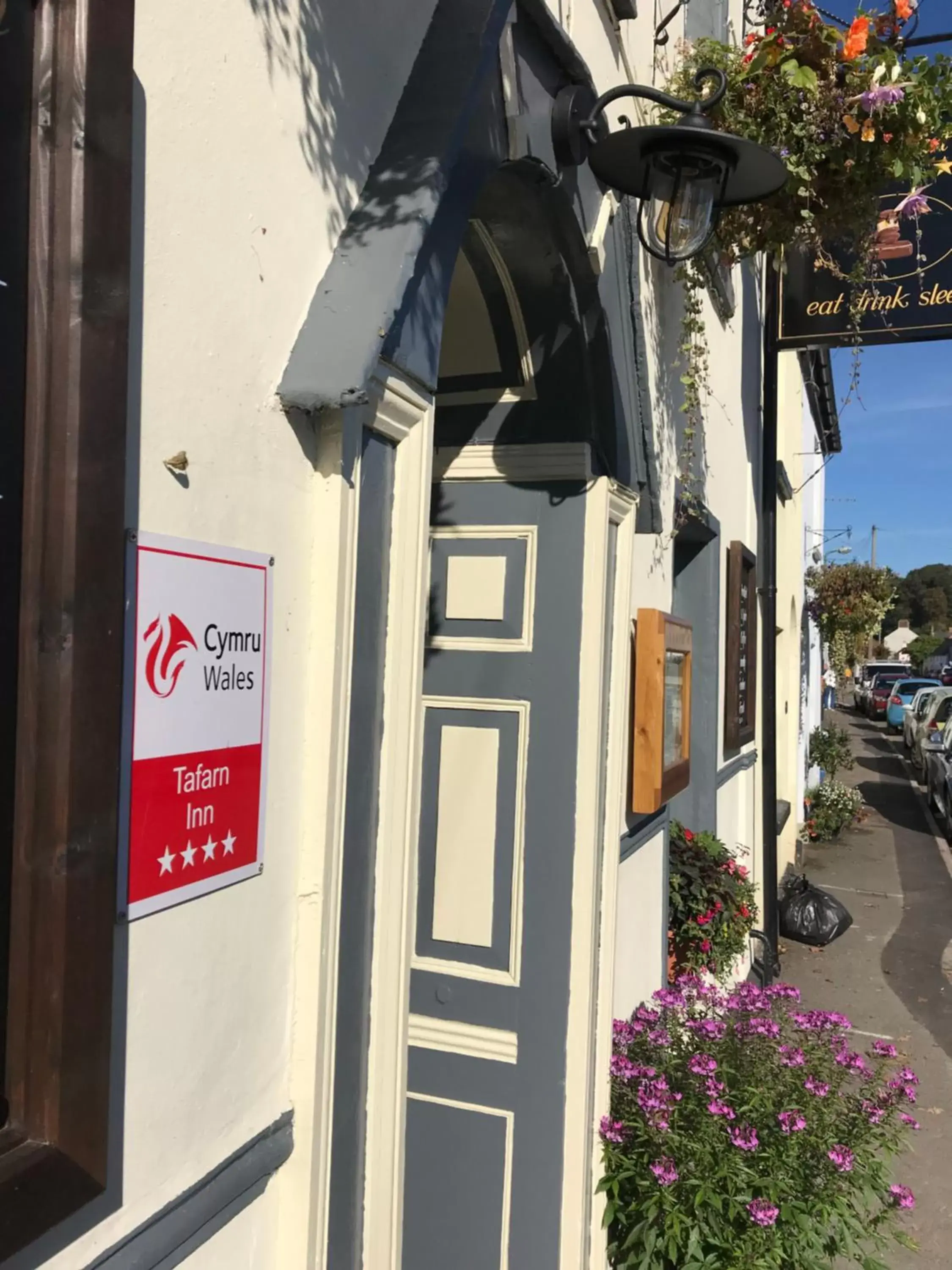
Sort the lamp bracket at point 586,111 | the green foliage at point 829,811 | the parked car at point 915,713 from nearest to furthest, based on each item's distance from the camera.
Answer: the lamp bracket at point 586,111
the green foliage at point 829,811
the parked car at point 915,713

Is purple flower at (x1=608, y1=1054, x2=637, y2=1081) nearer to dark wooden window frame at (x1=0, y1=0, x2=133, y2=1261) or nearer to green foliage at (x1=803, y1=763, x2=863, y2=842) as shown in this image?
dark wooden window frame at (x1=0, y1=0, x2=133, y2=1261)

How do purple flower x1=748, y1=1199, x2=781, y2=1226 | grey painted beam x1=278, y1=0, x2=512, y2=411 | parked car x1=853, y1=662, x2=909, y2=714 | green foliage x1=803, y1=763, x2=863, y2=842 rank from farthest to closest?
parked car x1=853, y1=662, x2=909, y2=714 < green foliage x1=803, y1=763, x2=863, y2=842 < purple flower x1=748, y1=1199, x2=781, y2=1226 < grey painted beam x1=278, y1=0, x2=512, y2=411

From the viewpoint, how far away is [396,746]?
1.79m

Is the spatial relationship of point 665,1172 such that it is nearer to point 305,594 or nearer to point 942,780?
point 305,594

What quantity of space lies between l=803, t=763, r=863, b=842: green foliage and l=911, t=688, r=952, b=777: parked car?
3419mm

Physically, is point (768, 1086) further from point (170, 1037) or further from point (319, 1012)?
point (170, 1037)

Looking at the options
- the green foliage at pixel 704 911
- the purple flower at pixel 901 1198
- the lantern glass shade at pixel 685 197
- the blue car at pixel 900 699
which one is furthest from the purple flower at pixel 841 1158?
the blue car at pixel 900 699

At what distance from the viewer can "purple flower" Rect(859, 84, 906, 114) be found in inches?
117

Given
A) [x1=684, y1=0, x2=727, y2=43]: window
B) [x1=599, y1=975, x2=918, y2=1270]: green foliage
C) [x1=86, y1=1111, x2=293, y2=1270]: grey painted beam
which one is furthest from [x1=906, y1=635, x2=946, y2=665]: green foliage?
[x1=86, y1=1111, x2=293, y2=1270]: grey painted beam

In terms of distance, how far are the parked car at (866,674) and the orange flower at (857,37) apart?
35.1 m

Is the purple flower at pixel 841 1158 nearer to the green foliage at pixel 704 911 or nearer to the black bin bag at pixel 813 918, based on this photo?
the green foliage at pixel 704 911

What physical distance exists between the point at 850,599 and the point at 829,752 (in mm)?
3287

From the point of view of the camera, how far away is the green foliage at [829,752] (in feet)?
49.7

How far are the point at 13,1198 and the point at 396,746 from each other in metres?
0.90
